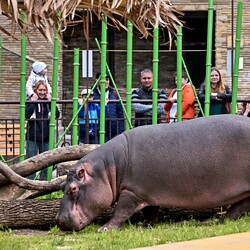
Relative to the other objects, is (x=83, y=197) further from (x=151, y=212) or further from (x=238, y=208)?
(x=238, y=208)

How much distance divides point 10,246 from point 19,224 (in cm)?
171

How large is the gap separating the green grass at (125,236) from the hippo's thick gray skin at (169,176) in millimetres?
195

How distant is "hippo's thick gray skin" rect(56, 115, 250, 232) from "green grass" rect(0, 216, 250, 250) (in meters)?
0.20

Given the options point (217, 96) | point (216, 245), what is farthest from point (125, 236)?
point (217, 96)

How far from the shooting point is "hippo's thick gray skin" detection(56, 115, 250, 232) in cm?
879

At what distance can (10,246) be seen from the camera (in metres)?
7.28

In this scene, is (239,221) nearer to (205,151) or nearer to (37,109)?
(205,151)

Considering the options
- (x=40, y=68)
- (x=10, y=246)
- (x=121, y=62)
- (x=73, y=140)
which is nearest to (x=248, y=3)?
(x=121, y=62)

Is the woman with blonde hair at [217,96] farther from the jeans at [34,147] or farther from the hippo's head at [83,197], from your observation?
the hippo's head at [83,197]

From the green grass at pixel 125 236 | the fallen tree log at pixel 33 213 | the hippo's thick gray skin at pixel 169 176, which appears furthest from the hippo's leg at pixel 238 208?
the fallen tree log at pixel 33 213

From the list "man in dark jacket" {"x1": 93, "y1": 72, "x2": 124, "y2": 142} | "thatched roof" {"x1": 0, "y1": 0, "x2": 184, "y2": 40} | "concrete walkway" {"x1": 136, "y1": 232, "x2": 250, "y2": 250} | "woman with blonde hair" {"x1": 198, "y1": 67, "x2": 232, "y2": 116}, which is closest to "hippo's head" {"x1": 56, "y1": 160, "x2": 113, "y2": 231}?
"thatched roof" {"x1": 0, "y1": 0, "x2": 184, "y2": 40}

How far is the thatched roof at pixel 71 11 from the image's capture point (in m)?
6.89

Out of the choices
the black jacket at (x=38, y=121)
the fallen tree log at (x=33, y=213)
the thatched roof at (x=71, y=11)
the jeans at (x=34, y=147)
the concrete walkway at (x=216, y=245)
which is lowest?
the fallen tree log at (x=33, y=213)

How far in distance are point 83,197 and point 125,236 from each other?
3.72 ft
